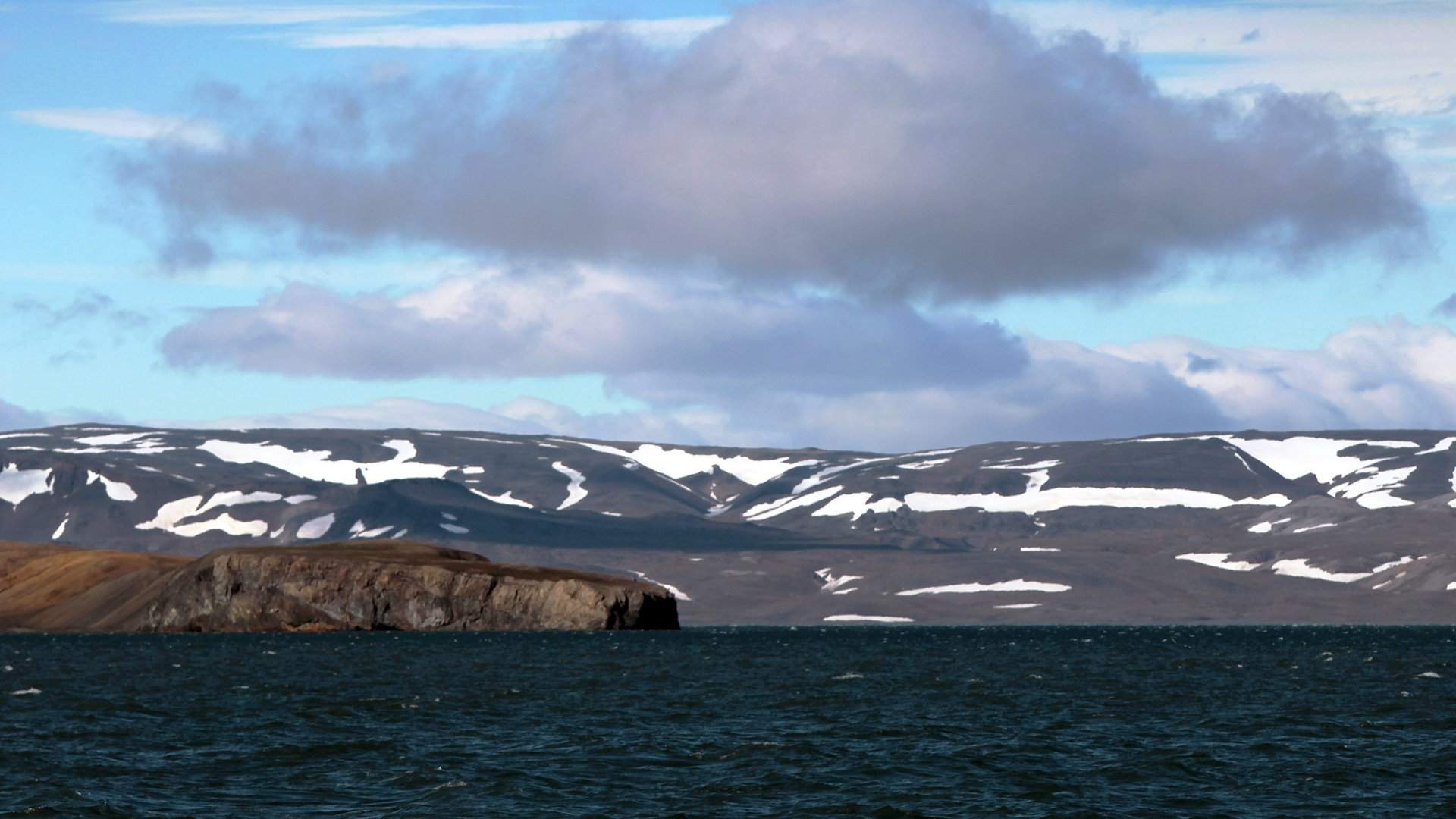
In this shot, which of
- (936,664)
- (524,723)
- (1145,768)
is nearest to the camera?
(1145,768)

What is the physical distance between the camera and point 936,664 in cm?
12750

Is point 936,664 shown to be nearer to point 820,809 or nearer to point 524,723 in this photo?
point 524,723

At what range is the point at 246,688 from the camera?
300ft

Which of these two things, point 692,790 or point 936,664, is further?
point 936,664

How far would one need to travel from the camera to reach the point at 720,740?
64.1 m

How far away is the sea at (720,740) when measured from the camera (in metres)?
48.9

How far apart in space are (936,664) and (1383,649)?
175ft

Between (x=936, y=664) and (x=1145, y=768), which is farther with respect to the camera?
(x=936, y=664)

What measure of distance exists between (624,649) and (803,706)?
2729 inches

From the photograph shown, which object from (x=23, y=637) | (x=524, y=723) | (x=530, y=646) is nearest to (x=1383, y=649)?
(x=530, y=646)

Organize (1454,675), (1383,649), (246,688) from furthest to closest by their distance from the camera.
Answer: (1383,649)
(1454,675)
(246,688)

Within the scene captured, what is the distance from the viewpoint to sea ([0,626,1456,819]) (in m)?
48.9

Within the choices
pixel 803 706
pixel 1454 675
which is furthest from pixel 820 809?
pixel 1454 675

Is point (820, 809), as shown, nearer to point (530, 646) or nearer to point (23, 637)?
point (530, 646)
